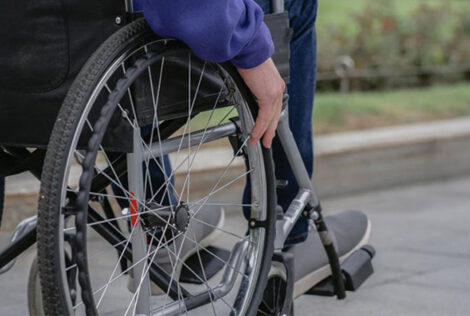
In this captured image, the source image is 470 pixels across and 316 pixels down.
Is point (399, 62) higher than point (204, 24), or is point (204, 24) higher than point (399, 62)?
point (204, 24)

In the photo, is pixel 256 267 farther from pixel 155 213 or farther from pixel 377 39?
pixel 377 39

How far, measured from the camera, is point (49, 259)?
170 cm

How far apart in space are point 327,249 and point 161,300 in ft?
1.67

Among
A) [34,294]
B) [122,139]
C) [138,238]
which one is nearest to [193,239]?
[34,294]

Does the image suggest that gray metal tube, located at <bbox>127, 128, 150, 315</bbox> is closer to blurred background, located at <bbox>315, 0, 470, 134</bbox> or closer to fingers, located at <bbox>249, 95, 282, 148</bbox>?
fingers, located at <bbox>249, 95, 282, 148</bbox>

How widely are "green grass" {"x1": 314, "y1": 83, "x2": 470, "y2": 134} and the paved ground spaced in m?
0.74

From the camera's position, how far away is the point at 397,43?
8.04 m

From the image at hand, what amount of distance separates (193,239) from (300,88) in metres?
0.50

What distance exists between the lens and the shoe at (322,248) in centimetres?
278

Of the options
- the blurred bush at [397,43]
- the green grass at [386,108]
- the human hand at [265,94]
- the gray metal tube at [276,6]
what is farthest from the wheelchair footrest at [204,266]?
the blurred bush at [397,43]

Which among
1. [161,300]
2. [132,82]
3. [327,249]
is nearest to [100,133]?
[132,82]

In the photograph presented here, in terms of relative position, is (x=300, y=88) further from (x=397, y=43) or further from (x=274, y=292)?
(x=397, y=43)

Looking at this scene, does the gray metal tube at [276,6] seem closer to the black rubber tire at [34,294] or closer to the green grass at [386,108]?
the black rubber tire at [34,294]

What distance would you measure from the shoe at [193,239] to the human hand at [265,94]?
14.3 inches
